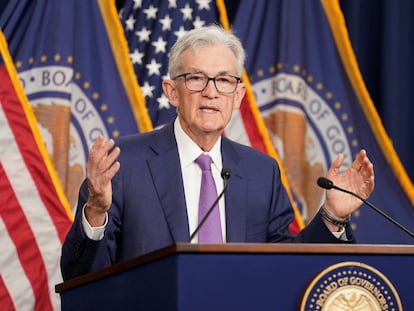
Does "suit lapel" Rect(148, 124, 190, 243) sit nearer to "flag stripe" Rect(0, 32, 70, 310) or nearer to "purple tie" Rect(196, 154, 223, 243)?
"purple tie" Rect(196, 154, 223, 243)

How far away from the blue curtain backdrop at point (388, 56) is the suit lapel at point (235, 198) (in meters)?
2.15

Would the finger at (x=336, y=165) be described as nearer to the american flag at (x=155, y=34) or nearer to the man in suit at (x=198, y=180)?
the man in suit at (x=198, y=180)

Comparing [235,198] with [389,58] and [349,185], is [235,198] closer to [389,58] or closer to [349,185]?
[349,185]

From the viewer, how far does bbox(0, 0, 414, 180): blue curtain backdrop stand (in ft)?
18.1

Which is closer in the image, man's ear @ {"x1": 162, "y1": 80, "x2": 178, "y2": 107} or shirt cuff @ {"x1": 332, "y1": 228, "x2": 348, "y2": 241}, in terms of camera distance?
shirt cuff @ {"x1": 332, "y1": 228, "x2": 348, "y2": 241}

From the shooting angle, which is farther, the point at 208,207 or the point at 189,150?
the point at 189,150

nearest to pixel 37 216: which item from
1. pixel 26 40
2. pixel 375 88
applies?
pixel 26 40

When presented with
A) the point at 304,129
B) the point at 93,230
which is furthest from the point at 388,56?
the point at 93,230

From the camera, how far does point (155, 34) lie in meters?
5.06

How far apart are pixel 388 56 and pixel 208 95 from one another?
2.51 meters

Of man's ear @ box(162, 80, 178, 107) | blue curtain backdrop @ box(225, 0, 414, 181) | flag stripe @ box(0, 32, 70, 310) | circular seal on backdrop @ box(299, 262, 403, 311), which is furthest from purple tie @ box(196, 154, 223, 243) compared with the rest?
blue curtain backdrop @ box(225, 0, 414, 181)

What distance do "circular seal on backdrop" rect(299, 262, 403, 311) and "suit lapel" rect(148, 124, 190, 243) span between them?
0.90m

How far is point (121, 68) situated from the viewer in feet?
16.2

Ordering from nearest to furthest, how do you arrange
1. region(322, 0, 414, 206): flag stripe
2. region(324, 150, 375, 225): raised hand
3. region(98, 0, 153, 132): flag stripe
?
region(324, 150, 375, 225): raised hand, region(98, 0, 153, 132): flag stripe, region(322, 0, 414, 206): flag stripe
